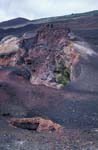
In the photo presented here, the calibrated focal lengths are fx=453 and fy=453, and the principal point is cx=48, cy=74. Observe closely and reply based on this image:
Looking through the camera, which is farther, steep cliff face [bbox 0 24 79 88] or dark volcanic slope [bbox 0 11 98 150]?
steep cliff face [bbox 0 24 79 88]

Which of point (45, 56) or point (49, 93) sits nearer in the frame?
point (49, 93)

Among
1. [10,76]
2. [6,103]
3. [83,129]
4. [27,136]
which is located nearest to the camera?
[27,136]

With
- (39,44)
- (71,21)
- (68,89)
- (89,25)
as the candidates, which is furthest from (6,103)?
(71,21)

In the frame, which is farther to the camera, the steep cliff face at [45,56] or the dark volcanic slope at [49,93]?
the steep cliff face at [45,56]

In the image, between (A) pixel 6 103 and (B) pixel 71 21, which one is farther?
(B) pixel 71 21

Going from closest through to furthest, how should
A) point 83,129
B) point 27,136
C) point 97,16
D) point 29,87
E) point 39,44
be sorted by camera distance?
point 27,136 → point 83,129 → point 29,87 → point 39,44 → point 97,16

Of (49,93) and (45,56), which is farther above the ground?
(45,56)

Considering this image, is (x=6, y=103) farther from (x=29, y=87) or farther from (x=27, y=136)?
→ (x=27, y=136)
